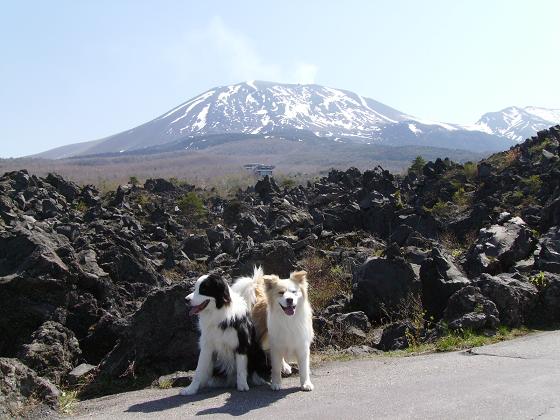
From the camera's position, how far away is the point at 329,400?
586 cm

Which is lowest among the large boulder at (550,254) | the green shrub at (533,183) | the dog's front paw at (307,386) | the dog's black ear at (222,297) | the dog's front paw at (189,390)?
the dog's front paw at (189,390)

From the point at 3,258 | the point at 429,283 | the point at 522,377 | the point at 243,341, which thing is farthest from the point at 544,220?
the point at 3,258

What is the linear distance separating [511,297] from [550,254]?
245 cm

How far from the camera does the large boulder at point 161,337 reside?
304 inches

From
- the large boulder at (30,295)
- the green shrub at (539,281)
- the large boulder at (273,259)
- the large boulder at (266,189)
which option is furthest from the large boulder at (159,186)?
the green shrub at (539,281)

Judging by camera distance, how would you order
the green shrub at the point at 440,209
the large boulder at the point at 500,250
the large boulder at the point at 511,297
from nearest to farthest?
the large boulder at the point at 511,297 < the large boulder at the point at 500,250 < the green shrub at the point at 440,209

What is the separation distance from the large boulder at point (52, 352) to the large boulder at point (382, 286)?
4.73m

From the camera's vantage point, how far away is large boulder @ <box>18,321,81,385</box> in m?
7.21

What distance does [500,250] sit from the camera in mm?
11586

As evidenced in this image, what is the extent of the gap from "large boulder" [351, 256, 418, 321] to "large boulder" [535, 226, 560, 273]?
2.13 meters

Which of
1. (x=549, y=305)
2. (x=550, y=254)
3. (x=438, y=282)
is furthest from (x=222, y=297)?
(x=550, y=254)

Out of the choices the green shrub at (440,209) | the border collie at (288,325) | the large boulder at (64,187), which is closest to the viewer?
the border collie at (288,325)

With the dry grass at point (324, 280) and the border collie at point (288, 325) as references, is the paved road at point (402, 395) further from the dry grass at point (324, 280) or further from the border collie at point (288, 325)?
the dry grass at point (324, 280)

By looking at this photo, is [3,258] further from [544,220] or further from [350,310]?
[544,220]
